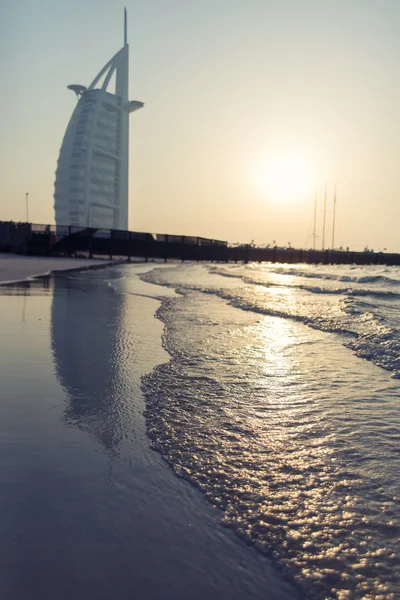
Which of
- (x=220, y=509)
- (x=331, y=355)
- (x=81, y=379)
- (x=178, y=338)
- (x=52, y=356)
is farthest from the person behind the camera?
(x=178, y=338)

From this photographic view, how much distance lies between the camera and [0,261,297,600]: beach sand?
1287 mm

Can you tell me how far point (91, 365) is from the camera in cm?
397

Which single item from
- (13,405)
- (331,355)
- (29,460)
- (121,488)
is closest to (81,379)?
(13,405)

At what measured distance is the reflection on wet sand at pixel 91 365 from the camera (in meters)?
2.60

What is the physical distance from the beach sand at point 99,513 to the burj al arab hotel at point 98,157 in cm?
Answer: 8503

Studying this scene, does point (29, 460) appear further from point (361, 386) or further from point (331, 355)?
point (331, 355)

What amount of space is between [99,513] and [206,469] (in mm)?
573

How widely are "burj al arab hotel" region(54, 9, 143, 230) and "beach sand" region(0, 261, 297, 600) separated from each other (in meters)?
85.0

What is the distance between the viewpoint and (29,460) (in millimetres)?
2012

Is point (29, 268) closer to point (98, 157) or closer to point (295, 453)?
point (295, 453)

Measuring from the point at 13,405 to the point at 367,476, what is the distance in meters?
2.06

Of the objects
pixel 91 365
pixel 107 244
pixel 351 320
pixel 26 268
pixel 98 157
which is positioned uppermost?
pixel 98 157

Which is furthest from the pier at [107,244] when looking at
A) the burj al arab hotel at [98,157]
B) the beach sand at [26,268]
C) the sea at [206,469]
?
the burj al arab hotel at [98,157]

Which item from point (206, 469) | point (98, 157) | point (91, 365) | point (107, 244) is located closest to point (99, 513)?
point (206, 469)
